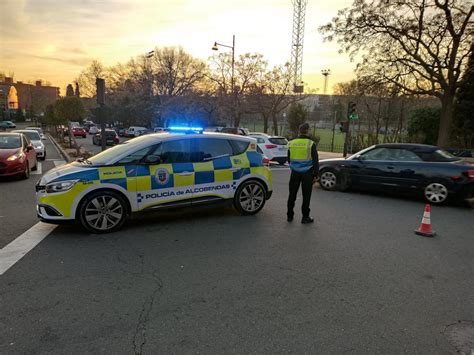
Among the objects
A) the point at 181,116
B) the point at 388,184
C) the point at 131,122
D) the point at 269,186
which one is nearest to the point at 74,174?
the point at 269,186

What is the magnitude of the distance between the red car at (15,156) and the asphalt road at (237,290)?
5.71 meters

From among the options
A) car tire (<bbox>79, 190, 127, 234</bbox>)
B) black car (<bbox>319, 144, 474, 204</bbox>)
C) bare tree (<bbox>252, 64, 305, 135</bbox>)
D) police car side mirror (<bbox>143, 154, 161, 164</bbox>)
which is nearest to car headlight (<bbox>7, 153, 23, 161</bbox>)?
car tire (<bbox>79, 190, 127, 234</bbox>)

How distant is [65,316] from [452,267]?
4.41 m

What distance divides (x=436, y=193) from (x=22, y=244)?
8337 mm

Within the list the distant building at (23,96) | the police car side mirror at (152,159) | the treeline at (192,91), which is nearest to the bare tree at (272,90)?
the treeline at (192,91)

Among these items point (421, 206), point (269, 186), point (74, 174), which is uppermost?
point (74, 174)

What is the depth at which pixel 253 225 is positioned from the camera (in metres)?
5.91

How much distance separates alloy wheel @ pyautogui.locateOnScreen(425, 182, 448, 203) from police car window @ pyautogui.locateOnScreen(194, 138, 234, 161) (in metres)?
4.99

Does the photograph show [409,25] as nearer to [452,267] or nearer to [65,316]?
[452,267]

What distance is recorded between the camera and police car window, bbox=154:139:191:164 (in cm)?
571

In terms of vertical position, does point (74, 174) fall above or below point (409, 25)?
below

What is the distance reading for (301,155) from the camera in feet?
19.9

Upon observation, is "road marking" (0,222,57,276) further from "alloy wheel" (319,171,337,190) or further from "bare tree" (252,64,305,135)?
"bare tree" (252,64,305,135)

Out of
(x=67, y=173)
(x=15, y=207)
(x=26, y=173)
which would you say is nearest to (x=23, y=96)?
(x=26, y=173)
